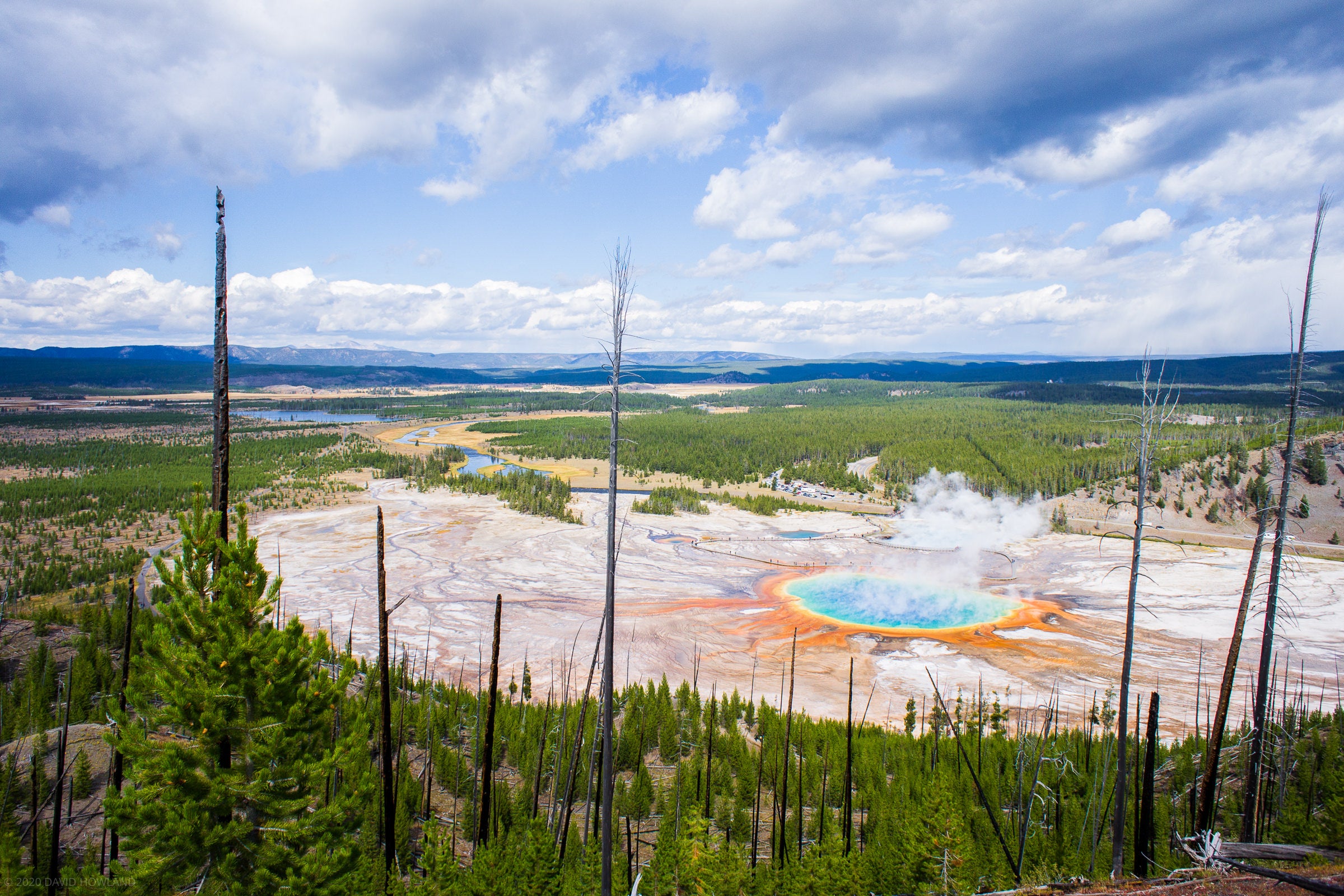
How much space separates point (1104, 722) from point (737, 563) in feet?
80.4

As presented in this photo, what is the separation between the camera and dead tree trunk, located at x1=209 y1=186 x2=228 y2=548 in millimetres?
10453

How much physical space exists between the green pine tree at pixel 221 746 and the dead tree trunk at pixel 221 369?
31 centimetres

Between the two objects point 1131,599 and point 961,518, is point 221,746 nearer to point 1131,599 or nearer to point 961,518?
point 1131,599

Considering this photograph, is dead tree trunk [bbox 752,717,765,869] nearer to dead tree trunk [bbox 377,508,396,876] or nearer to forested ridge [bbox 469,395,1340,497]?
dead tree trunk [bbox 377,508,396,876]

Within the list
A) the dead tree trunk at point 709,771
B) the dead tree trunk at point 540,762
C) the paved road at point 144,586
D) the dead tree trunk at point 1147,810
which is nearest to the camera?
the dead tree trunk at point 1147,810

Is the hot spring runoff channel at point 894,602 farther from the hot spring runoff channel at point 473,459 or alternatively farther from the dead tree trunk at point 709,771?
the hot spring runoff channel at point 473,459

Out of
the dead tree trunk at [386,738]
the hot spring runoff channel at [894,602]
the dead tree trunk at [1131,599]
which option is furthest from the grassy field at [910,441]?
the dead tree trunk at [386,738]

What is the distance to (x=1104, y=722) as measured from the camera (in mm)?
24469

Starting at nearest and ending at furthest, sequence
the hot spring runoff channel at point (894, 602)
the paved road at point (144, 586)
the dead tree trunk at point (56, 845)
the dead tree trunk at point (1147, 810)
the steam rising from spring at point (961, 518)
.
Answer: the dead tree trunk at point (56, 845)
the dead tree trunk at point (1147, 810)
the paved road at point (144, 586)
the hot spring runoff channel at point (894, 602)
the steam rising from spring at point (961, 518)

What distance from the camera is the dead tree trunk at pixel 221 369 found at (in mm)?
10453

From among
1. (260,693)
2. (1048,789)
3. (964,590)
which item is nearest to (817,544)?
(964,590)

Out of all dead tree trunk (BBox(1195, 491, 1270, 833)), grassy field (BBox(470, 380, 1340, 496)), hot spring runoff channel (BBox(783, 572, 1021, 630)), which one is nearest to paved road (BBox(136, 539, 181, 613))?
hot spring runoff channel (BBox(783, 572, 1021, 630))

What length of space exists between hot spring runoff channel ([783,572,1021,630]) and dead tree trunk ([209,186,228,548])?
102ft

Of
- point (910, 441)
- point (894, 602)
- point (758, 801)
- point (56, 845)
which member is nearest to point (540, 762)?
point (758, 801)
